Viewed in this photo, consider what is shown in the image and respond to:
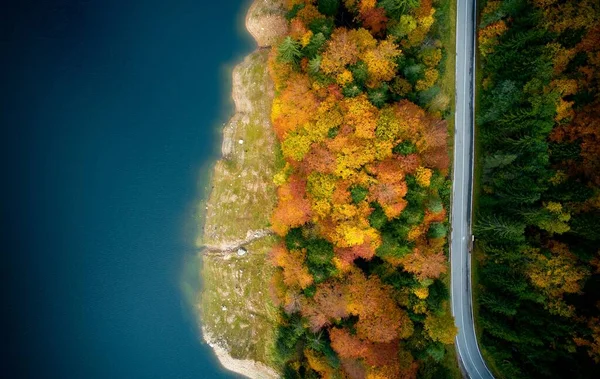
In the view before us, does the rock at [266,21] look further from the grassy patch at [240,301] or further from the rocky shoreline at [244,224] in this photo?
the grassy patch at [240,301]

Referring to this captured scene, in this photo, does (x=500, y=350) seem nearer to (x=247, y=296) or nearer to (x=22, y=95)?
(x=247, y=296)

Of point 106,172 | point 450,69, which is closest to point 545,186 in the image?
point 450,69

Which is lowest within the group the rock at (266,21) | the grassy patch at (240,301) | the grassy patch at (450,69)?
the grassy patch at (240,301)

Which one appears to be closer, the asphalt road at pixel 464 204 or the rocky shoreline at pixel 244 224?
the asphalt road at pixel 464 204

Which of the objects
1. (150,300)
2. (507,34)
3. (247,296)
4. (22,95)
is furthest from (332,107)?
(22,95)

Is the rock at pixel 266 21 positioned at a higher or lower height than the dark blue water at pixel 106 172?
higher

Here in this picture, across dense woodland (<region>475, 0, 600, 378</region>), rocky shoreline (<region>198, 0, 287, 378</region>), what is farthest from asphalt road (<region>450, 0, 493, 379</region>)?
rocky shoreline (<region>198, 0, 287, 378</region>)

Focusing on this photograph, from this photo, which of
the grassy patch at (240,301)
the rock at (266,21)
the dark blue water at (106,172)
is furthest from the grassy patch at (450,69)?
the dark blue water at (106,172)

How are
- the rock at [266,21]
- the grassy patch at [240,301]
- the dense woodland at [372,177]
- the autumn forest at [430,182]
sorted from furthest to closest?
the grassy patch at [240,301]
the rock at [266,21]
the dense woodland at [372,177]
the autumn forest at [430,182]
